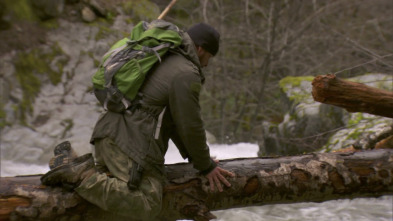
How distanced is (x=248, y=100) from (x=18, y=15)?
20.8 feet

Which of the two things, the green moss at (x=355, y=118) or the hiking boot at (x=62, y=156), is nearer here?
the hiking boot at (x=62, y=156)

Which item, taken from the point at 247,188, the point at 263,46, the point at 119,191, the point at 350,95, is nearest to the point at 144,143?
the point at 119,191

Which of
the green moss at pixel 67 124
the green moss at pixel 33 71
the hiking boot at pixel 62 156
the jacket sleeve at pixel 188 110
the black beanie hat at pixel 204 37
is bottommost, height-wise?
the hiking boot at pixel 62 156

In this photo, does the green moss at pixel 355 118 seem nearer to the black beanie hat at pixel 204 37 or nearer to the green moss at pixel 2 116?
the black beanie hat at pixel 204 37

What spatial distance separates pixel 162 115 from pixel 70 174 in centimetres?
72

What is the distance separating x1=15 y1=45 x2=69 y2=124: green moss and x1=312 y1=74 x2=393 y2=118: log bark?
6.14 m

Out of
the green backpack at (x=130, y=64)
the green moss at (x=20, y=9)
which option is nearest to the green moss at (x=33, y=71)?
the green moss at (x=20, y=9)

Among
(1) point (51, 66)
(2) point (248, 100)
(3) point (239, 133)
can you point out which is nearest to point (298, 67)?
(2) point (248, 100)

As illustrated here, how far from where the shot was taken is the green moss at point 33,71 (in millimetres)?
8344

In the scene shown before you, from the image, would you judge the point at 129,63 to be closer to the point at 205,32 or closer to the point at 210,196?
the point at 205,32

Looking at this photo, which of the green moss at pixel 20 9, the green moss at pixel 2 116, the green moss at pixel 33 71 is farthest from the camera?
the green moss at pixel 20 9

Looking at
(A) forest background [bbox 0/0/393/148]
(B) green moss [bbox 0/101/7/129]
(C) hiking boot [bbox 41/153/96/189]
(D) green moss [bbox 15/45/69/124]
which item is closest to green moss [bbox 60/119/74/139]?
(D) green moss [bbox 15/45/69/124]

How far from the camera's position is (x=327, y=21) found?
12.9m

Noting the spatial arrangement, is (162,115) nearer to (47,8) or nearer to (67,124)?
(67,124)
